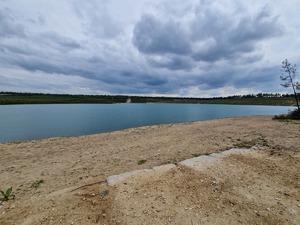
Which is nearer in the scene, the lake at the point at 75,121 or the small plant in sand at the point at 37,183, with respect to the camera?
the small plant in sand at the point at 37,183

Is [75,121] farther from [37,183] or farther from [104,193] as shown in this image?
[104,193]

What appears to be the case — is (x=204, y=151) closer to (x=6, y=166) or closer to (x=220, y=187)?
(x=220, y=187)

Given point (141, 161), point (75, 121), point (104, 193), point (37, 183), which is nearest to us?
point (104, 193)

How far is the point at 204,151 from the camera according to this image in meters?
9.22

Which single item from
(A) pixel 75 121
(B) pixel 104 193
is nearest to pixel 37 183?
(B) pixel 104 193

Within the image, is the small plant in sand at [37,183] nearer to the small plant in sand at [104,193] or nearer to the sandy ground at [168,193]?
the sandy ground at [168,193]

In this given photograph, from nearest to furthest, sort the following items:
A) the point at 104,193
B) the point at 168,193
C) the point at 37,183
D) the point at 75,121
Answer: the point at 168,193
the point at 104,193
the point at 37,183
the point at 75,121

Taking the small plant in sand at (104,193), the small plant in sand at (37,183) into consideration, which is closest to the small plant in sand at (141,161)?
the small plant in sand at (104,193)

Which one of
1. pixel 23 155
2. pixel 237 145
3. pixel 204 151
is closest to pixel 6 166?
pixel 23 155

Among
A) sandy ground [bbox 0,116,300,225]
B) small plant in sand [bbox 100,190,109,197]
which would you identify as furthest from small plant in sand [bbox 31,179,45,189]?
small plant in sand [bbox 100,190,109,197]

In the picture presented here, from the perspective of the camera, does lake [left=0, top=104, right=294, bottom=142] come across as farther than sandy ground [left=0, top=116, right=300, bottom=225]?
Yes

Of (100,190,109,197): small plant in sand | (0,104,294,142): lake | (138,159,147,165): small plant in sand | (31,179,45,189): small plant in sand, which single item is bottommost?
(0,104,294,142): lake

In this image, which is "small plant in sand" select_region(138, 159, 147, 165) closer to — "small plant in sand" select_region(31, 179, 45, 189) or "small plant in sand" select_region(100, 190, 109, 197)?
"small plant in sand" select_region(100, 190, 109, 197)

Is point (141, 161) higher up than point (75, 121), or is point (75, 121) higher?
point (141, 161)
